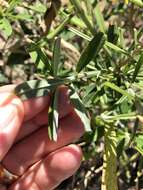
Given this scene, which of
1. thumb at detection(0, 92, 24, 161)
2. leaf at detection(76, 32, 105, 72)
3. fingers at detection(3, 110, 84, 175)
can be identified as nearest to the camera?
leaf at detection(76, 32, 105, 72)

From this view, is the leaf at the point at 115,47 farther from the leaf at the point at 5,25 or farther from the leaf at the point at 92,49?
the leaf at the point at 5,25

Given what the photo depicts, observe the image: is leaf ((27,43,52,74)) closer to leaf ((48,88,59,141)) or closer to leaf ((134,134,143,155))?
leaf ((48,88,59,141))

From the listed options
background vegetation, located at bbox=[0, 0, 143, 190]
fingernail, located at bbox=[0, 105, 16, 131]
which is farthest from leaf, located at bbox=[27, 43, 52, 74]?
fingernail, located at bbox=[0, 105, 16, 131]

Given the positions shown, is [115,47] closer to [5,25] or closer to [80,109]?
[80,109]

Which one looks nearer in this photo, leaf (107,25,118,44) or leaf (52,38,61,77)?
leaf (52,38,61,77)

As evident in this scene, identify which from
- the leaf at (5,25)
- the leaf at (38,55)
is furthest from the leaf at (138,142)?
the leaf at (5,25)

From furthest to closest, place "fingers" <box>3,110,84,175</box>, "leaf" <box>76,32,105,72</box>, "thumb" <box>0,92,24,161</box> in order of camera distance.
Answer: "fingers" <box>3,110,84,175</box>, "thumb" <box>0,92,24,161</box>, "leaf" <box>76,32,105,72</box>

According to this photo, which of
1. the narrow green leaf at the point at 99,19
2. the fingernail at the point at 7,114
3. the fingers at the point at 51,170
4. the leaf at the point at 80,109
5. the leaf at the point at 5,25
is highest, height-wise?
the leaf at the point at 5,25
